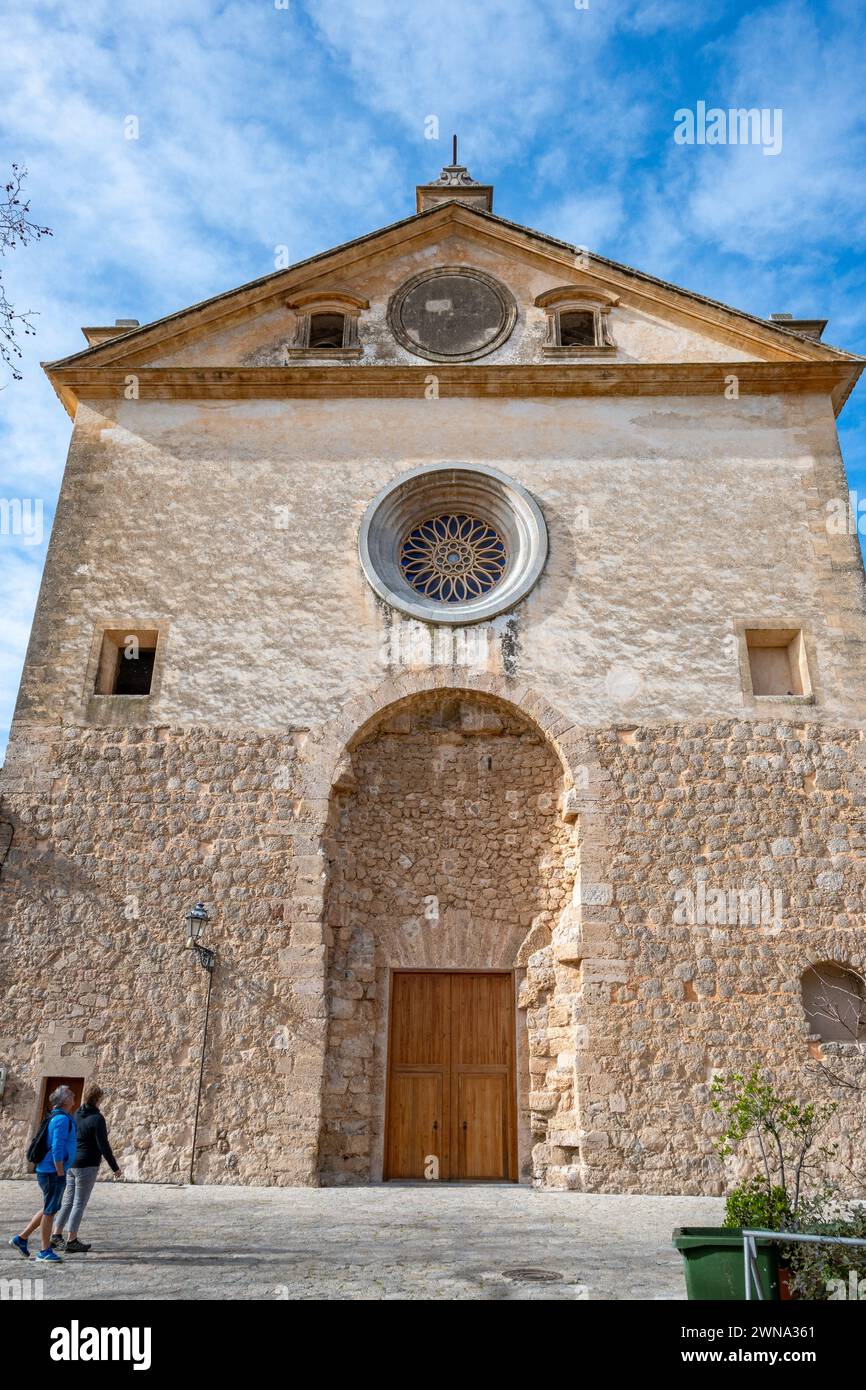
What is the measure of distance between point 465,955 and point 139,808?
3.97m

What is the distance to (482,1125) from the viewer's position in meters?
10.9

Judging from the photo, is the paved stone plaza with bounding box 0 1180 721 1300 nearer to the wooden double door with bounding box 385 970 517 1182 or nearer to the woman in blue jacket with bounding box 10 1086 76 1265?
the woman in blue jacket with bounding box 10 1086 76 1265

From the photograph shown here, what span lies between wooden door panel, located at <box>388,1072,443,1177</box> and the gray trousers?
4712 millimetres

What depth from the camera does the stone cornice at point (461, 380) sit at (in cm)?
1289

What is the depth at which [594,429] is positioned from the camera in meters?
12.9

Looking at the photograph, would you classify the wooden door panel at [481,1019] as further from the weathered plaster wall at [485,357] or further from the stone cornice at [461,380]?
the weathered plaster wall at [485,357]

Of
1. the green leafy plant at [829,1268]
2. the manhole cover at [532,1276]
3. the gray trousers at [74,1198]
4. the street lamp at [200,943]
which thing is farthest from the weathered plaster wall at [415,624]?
the green leafy plant at [829,1268]

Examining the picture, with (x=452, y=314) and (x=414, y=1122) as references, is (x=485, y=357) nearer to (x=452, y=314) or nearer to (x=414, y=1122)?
(x=452, y=314)

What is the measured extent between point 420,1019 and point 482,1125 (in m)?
1.27

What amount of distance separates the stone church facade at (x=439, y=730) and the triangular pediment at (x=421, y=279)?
1.9 inches

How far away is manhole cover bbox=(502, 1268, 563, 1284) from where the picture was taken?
18.2ft

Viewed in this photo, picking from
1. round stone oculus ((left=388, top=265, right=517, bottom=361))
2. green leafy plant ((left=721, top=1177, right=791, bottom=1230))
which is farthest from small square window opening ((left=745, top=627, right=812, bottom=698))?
green leafy plant ((left=721, top=1177, right=791, bottom=1230))
